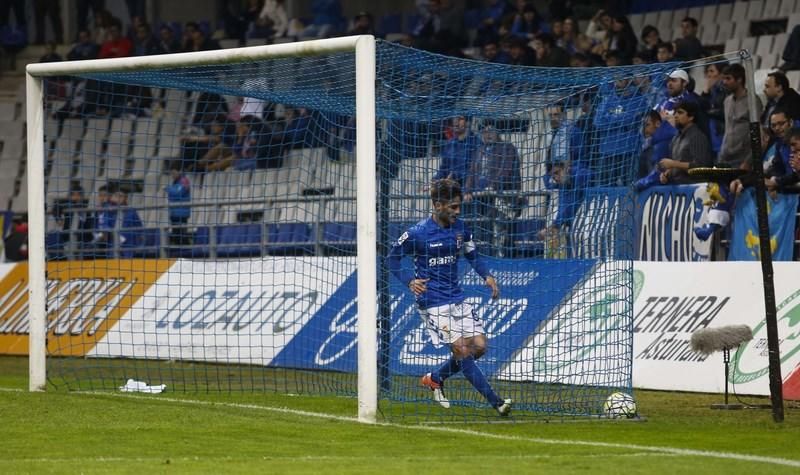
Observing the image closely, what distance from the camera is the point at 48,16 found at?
32.1 meters

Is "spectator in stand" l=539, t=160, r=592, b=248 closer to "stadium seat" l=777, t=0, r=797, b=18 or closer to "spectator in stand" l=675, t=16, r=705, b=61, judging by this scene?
A: "spectator in stand" l=675, t=16, r=705, b=61

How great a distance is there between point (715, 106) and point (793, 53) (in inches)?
77.6

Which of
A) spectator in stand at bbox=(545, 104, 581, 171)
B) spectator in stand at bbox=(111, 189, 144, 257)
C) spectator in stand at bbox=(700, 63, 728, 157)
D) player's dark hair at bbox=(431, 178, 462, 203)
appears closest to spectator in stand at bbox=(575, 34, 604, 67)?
spectator in stand at bbox=(700, 63, 728, 157)

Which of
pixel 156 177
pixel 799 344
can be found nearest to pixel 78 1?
pixel 156 177

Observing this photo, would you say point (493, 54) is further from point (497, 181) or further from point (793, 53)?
point (497, 181)

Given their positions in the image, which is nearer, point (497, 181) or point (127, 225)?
point (497, 181)

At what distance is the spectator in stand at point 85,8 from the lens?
3161 centimetres

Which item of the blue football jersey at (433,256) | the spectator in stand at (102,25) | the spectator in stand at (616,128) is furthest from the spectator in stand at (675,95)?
the spectator in stand at (102,25)

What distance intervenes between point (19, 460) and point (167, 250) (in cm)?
1293

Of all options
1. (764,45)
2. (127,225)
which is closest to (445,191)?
(764,45)

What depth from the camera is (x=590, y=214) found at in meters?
12.8

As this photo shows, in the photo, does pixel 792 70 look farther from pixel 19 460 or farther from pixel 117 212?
pixel 19 460

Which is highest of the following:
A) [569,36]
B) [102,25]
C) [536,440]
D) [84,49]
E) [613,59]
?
[102,25]

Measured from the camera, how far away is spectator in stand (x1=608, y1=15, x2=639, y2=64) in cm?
1941
